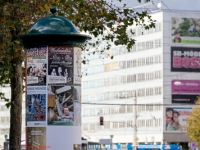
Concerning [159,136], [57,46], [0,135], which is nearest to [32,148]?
[57,46]

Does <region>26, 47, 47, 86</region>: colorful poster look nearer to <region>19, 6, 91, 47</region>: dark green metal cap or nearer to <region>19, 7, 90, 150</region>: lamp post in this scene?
<region>19, 7, 90, 150</region>: lamp post

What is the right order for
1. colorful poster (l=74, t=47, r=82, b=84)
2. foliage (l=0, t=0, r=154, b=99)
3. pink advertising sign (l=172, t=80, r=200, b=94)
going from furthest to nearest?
pink advertising sign (l=172, t=80, r=200, b=94), foliage (l=0, t=0, r=154, b=99), colorful poster (l=74, t=47, r=82, b=84)

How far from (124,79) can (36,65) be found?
114573 mm

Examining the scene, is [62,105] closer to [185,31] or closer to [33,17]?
[33,17]

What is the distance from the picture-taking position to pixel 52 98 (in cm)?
1411

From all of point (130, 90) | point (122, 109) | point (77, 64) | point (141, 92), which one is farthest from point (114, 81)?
point (77, 64)

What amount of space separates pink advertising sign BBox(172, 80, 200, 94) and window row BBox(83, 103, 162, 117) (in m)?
→ 3.55

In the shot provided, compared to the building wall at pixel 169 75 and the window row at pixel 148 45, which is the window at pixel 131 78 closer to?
the window row at pixel 148 45

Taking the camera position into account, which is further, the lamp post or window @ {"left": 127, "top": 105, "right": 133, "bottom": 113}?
window @ {"left": 127, "top": 105, "right": 133, "bottom": 113}

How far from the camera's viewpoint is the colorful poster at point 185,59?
123375 mm

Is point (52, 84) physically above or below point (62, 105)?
above

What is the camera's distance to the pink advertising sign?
4815 inches

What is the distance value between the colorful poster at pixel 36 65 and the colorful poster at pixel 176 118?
108 metres

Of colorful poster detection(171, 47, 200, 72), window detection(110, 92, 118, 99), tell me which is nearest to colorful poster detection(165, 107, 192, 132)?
colorful poster detection(171, 47, 200, 72)
